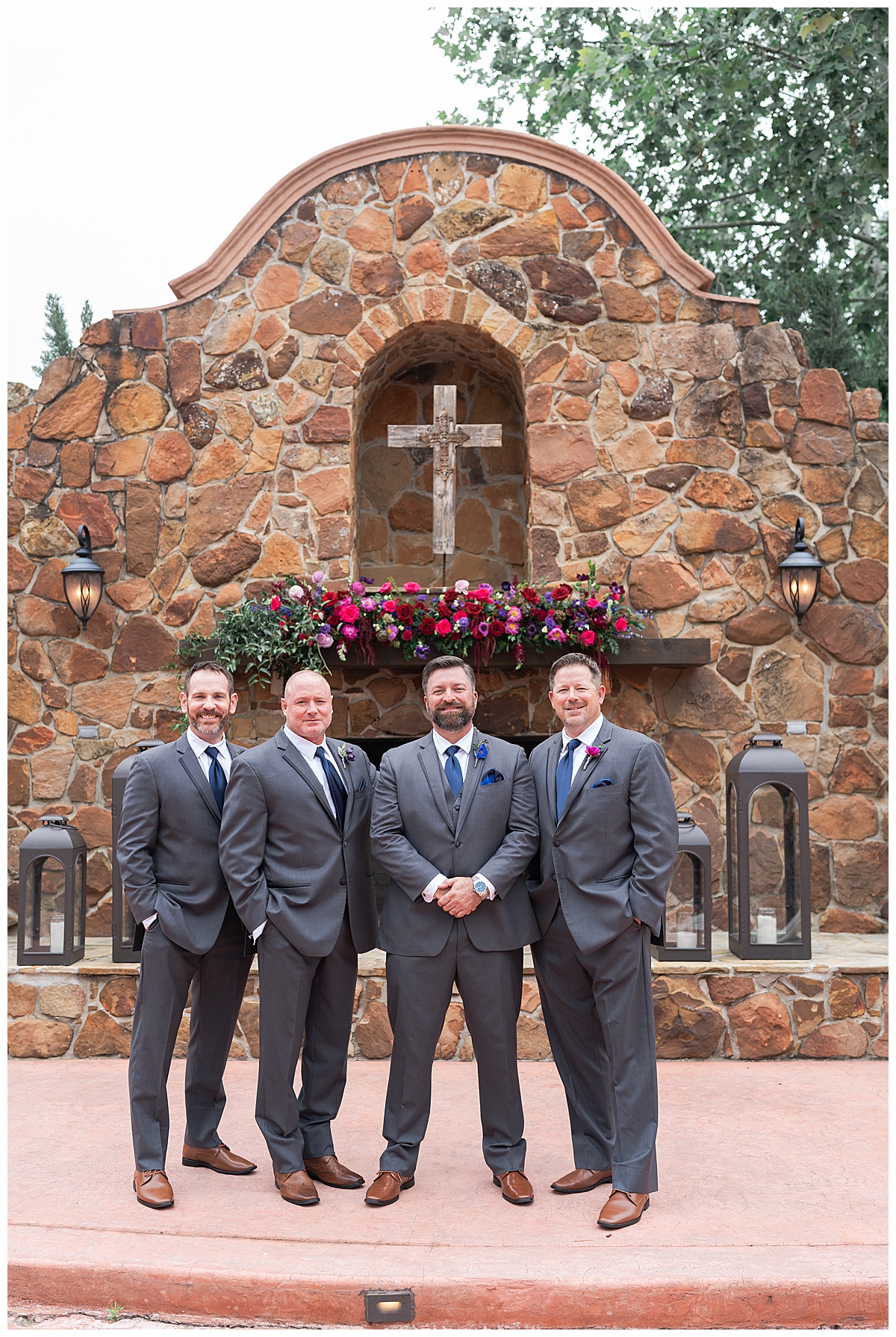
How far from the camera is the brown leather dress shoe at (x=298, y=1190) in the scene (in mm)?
3709

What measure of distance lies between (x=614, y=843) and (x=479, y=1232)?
1310 mm

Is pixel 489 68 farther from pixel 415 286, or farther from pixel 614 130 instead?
pixel 415 286

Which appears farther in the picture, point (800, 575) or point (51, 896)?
point (800, 575)

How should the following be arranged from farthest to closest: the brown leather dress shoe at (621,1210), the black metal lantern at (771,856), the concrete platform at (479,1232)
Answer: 1. the black metal lantern at (771,856)
2. the brown leather dress shoe at (621,1210)
3. the concrete platform at (479,1232)

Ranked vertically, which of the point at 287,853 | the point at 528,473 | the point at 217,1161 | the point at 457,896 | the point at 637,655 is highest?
the point at 528,473

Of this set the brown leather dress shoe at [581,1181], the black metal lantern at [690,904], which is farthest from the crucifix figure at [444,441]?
the brown leather dress shoe at [581,1181]

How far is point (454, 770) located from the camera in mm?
3975

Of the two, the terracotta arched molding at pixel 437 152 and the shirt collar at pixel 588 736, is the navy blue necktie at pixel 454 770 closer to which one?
the shirt collar at pixel 588 736

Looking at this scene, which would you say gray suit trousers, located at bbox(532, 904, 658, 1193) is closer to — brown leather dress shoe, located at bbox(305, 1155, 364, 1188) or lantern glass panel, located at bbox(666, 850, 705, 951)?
brown leather dress shoe, located at bbox(305, 1155, 364, 1188)

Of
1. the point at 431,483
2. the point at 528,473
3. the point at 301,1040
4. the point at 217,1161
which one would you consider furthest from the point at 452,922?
the point at 431,483

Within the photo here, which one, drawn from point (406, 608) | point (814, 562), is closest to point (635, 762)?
point (406, 608)

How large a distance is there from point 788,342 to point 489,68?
21.7 ft

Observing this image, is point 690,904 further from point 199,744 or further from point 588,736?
point 199,744

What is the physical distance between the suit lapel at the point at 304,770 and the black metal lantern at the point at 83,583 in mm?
3642
